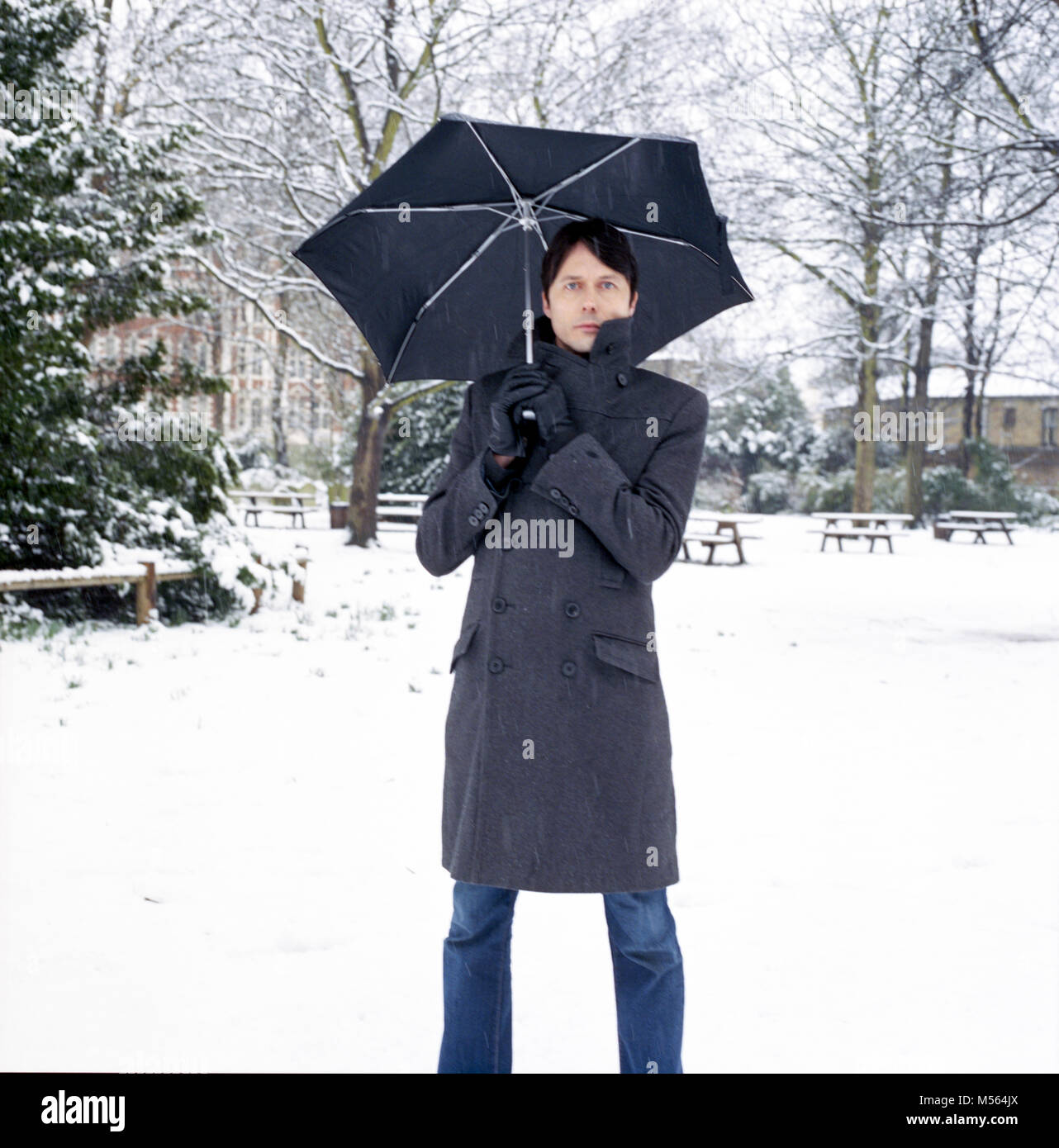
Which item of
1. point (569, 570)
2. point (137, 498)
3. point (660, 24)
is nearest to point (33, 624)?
point (137, 498)

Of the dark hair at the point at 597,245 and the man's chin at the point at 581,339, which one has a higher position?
the dark hair at the point at 597,245

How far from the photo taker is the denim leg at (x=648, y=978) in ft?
7.55

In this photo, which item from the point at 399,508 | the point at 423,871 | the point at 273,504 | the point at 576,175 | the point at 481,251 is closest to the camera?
the point at 576,175

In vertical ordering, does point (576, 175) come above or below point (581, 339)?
above

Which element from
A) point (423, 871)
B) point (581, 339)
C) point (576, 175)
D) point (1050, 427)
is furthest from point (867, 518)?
point (1050, 427)

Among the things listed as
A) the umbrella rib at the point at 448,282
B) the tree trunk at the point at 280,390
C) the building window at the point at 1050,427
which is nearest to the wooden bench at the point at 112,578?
the umbrella rib at the point at 448,282

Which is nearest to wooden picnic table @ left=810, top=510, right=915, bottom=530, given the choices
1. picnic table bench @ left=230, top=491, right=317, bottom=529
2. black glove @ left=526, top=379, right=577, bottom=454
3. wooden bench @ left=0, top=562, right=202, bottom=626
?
picnic table bench @ left=230, top=491, right=317, bottom=529

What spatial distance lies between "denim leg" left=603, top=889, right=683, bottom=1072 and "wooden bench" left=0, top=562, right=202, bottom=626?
7.75 metres

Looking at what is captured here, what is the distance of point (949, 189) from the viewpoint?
8.97 meters

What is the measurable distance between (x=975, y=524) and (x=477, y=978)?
1019 inches

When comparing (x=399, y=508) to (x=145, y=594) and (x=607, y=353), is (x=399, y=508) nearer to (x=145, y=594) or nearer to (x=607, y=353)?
(x=145, y=594)

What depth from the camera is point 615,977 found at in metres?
2.36

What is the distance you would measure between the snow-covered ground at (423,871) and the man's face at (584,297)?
1.85m

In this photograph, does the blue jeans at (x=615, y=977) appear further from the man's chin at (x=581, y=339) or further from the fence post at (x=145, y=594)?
the fence post at (x=145, y=594)
